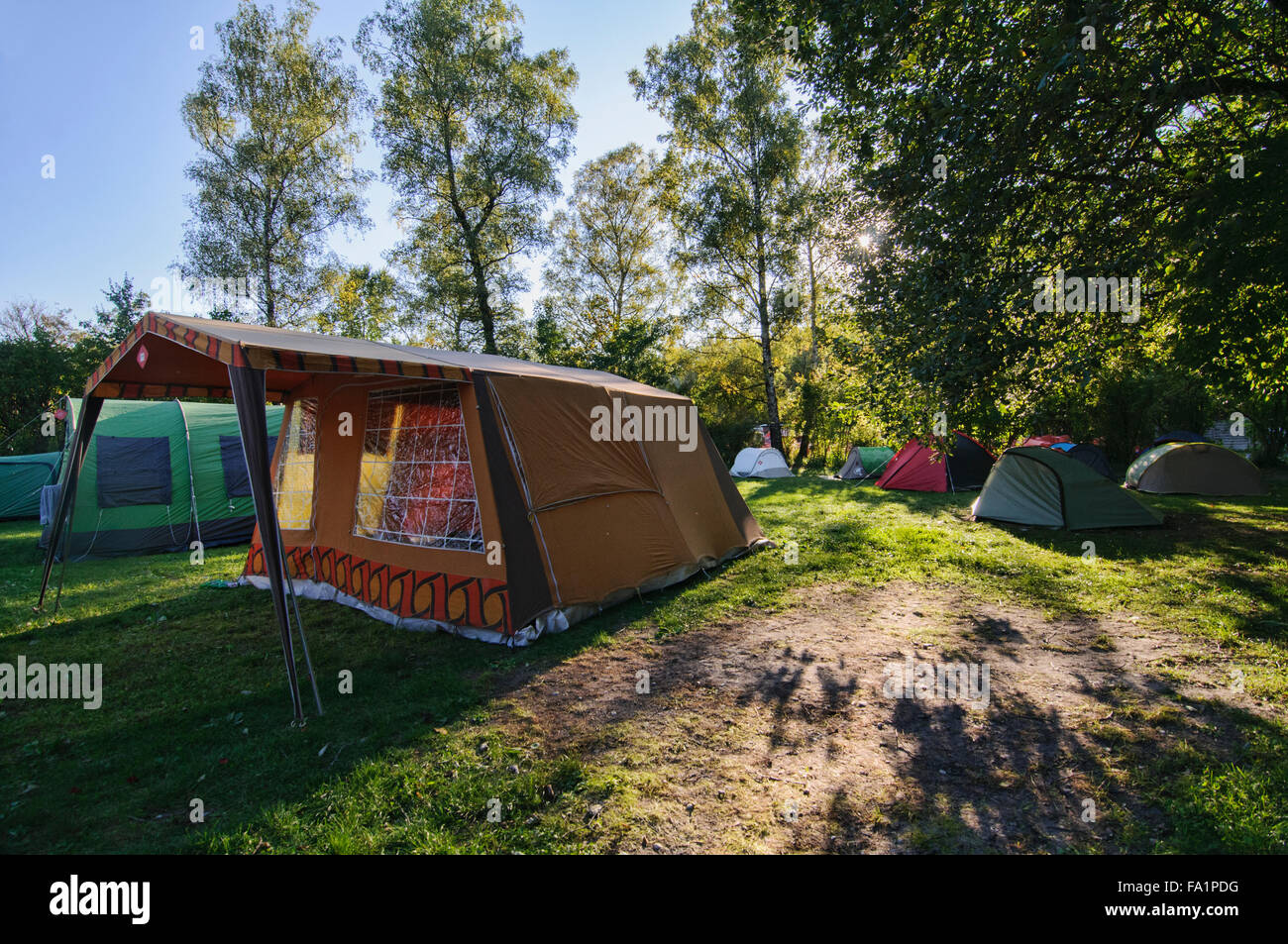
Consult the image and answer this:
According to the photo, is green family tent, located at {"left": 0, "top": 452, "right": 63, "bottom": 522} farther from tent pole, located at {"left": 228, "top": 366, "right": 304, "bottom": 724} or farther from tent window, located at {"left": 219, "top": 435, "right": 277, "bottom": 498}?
tent pole, located at {"left": 228, "top": 366, "right": 304, "bottom": 724}

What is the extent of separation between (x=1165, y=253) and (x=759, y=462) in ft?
41.7

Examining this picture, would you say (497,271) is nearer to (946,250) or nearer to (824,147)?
(824,147)

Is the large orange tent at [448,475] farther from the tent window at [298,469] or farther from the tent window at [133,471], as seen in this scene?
the tent window at [133,471]

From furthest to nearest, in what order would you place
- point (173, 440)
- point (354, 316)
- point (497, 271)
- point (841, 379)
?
point (354, 316)
point (497, 271)
point (173, 440)
point (841, 379)

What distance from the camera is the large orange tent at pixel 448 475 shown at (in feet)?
15.1

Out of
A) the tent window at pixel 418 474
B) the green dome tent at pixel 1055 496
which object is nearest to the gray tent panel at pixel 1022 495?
the green dome tent at pixel 1055 496

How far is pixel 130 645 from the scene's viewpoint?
4.86 meters

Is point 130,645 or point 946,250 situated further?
point 946,250

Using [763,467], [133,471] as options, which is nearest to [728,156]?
[763,467]

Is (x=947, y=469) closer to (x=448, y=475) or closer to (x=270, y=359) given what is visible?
(x=448, y=475)

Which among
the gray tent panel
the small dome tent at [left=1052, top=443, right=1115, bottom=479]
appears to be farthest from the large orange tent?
the small dome tent at [left=1052, top=443, right=1115, bottom=479]

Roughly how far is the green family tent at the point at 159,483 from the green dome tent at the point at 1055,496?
43.5ft

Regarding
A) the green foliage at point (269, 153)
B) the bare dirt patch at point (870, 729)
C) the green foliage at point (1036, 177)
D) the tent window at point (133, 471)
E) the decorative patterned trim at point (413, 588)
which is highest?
the green foliage at point (269, 153)
